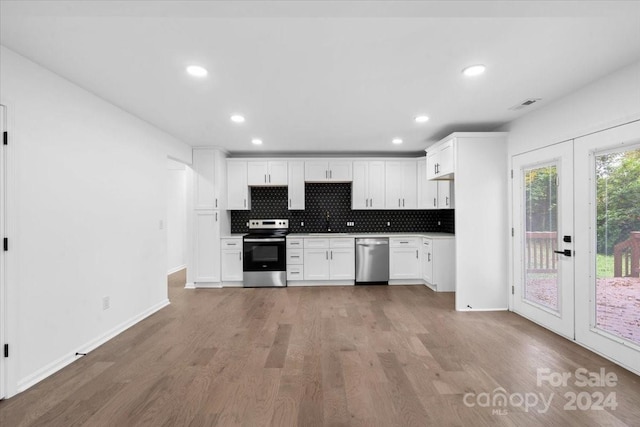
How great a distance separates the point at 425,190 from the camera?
219 inches

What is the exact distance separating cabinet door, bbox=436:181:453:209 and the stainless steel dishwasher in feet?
4.07

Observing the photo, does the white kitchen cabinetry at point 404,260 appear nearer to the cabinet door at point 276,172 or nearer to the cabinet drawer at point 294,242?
the cabinet drawer at point 294,242

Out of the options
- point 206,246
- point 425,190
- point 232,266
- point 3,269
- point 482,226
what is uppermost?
point 425,190

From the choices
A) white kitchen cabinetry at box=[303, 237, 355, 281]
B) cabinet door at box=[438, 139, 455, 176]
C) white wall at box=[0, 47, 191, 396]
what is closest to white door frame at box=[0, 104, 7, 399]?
white wall at box=[0, 47, 191, 396]

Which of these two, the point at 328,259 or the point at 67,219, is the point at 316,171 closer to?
the point at 328,259

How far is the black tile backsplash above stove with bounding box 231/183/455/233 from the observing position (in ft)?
19.2

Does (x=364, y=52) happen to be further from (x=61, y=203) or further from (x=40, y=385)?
(x=40, y=385)

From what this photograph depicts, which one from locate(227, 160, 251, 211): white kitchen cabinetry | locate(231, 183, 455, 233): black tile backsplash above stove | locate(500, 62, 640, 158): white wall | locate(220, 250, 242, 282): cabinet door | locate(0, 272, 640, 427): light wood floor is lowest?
locate(0, 272, 640, 427): light wood floor

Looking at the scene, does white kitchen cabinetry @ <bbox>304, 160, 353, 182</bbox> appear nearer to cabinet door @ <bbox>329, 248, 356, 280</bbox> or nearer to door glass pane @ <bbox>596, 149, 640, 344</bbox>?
cabinet door @ <bbox>329, 248, 356, 280</bbox>

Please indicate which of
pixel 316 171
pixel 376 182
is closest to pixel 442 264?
pixel 376 182

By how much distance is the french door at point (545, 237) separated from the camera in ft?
9.87

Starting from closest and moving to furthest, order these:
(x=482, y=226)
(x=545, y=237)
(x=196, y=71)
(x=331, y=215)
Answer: (x=196, y=71) → (x=545, y=237) → (x=482, y=226) → (x=331, y=215)

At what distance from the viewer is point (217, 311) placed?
13.1ft

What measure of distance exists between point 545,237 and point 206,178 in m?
5.00
